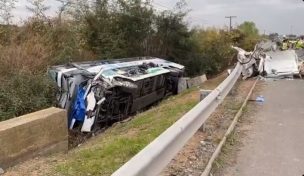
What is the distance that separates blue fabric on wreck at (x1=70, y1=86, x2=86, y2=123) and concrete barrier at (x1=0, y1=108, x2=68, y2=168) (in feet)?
7.01

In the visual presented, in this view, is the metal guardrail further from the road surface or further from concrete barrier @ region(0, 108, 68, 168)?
concrete barrier @ region(0, 108, 68, 168)

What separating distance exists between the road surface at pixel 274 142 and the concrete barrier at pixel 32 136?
139 inches

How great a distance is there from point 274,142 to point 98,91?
5.28 m

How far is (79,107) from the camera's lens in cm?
1112

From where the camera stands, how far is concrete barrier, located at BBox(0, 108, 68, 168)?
7164mm

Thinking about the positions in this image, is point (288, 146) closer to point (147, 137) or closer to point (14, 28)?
point (147, 137)

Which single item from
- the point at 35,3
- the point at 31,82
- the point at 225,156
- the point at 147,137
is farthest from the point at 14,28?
the point at 225,156

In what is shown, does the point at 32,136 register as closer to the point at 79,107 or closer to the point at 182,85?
the point at 79,107

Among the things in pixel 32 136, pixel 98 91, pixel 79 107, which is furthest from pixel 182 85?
pixel 32 136

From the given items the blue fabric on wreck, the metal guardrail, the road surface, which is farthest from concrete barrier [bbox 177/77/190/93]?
the metal guardrail

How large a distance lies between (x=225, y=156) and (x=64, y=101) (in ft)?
20.4

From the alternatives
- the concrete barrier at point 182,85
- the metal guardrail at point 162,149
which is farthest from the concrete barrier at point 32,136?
the concrete barrier at point 182,85

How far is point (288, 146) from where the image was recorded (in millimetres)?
6797

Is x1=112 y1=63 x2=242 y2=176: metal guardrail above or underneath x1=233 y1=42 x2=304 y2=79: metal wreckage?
above
